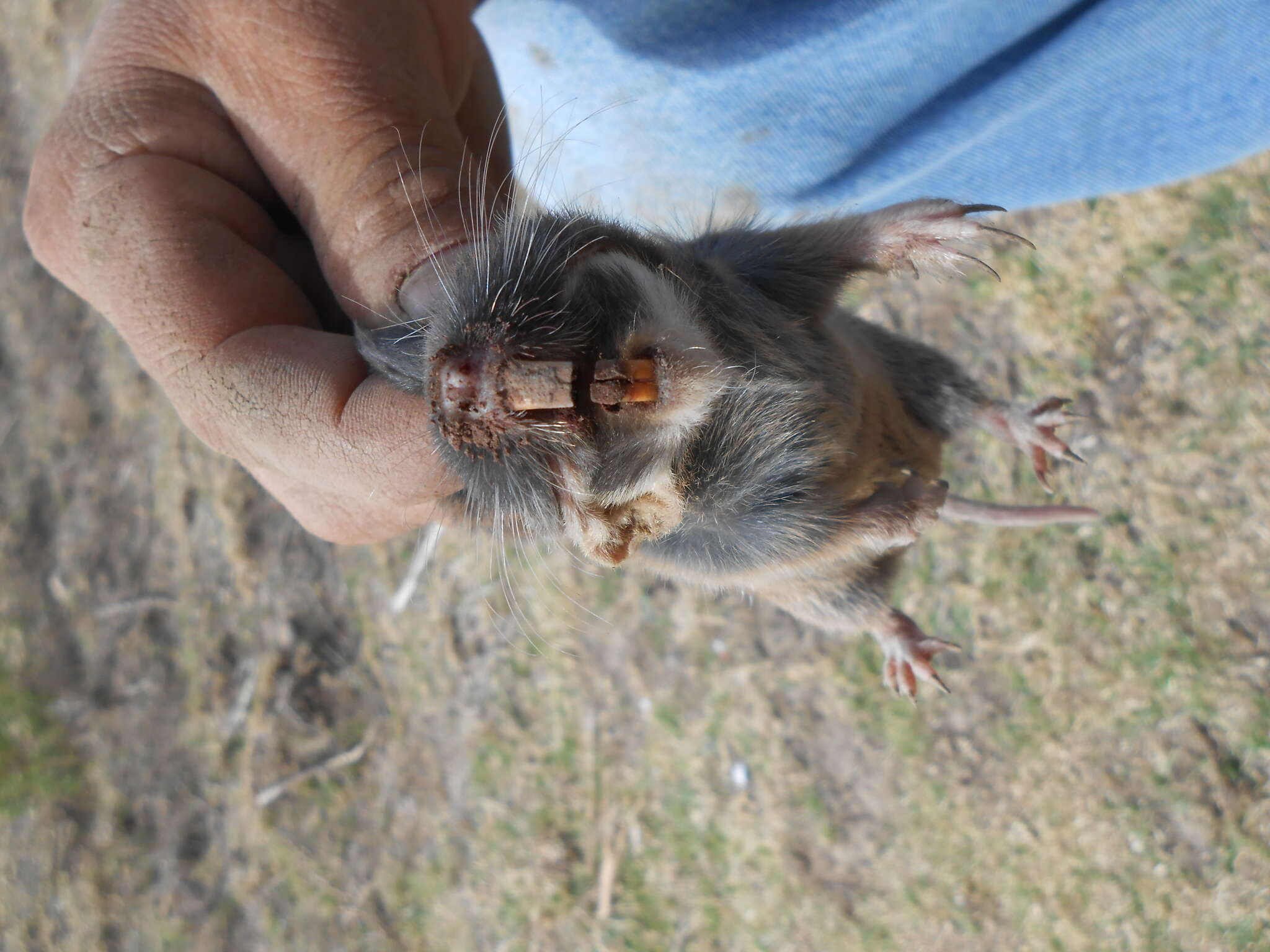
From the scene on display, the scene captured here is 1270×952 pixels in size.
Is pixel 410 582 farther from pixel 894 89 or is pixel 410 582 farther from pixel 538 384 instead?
pixel 538 384

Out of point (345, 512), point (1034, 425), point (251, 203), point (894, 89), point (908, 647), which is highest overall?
point (251, 203)

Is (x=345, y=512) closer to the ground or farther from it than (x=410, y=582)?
farther from it

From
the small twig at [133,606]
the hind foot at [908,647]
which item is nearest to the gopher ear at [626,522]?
the hind foot at [908,647]

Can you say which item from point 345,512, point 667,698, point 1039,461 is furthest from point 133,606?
point 1039,461

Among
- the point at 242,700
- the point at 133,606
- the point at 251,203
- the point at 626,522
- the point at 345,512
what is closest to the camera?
the point at 626,522

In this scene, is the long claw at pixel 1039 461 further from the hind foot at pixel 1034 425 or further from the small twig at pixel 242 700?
the small twig at pixel 242 700

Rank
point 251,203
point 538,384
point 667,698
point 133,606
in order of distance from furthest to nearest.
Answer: point 133,606, point 667,698, point 251,203, point 538,384

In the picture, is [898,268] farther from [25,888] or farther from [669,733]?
[25,888]
